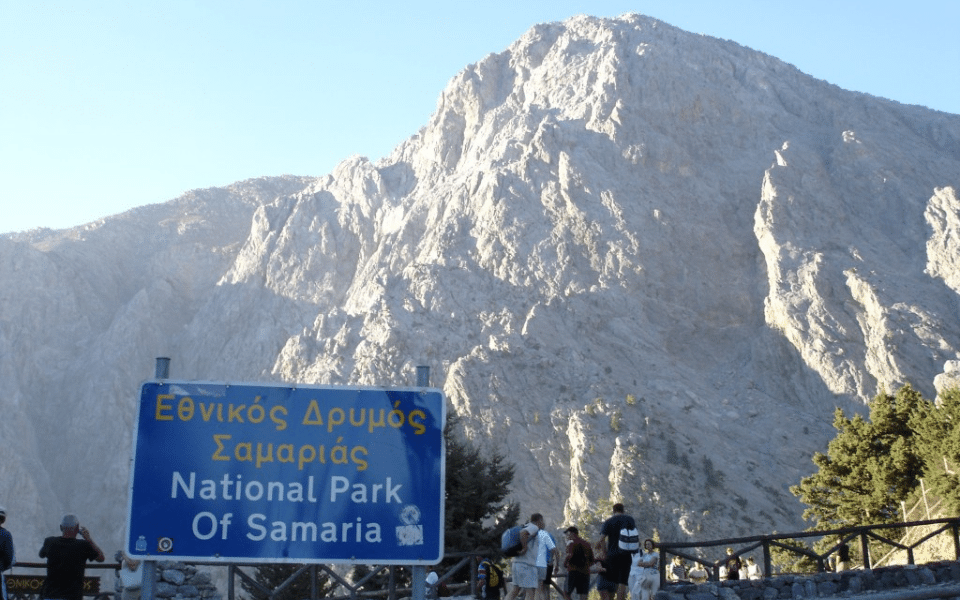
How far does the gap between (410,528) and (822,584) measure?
1253cm

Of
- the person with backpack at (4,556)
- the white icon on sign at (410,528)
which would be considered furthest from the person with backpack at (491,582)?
the white icon on sign at (410,528)

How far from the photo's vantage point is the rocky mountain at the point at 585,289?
213 ft

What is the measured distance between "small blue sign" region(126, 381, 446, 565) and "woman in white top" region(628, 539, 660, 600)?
9.78m

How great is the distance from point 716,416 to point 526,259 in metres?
20.9

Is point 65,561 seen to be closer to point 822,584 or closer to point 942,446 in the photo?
point 822,584

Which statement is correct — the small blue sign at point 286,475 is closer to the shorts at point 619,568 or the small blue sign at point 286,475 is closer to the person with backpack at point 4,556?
the person with backpack at point 4,556

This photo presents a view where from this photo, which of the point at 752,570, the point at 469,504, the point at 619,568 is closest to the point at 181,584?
the point at 619,568

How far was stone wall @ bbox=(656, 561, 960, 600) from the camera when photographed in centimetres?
1470

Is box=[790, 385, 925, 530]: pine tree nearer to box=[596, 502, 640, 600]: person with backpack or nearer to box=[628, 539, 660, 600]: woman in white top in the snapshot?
box=[628, 539, 660, 600]: woman in white top

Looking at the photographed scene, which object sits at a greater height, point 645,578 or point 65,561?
point 65,561

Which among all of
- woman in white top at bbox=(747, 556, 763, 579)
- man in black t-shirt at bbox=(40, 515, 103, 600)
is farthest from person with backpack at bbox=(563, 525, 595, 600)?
woman in white top at bbox=(747, 556, 763, 579)

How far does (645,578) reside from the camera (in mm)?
14141

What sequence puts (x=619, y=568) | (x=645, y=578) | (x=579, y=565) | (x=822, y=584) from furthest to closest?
(x=822, y=584) → (x=579, y=565) → (x=645, y=578) → (x=619, y=568)

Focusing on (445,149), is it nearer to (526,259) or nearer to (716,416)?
(526,259)
